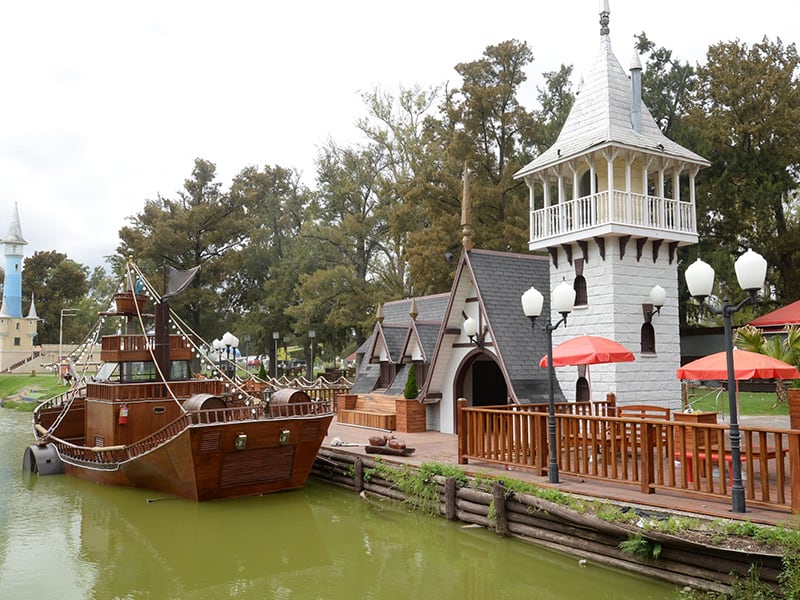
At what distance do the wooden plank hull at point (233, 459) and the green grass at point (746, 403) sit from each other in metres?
11.0

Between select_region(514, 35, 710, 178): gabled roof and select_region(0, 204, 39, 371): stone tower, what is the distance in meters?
64.4

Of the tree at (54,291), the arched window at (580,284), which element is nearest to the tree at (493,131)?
the arched window at (580,284)

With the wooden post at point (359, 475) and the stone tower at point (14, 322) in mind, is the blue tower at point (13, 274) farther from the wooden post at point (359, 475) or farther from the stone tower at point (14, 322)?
the wooden post at point (359, 475)

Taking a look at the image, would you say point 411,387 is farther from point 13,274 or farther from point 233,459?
point 13,274

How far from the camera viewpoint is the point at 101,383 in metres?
Result: 16.1

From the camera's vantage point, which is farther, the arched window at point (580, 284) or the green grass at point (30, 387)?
the green grass at point (30, 387)

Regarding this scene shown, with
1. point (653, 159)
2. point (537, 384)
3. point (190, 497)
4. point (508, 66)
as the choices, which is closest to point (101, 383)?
point (190, 497)

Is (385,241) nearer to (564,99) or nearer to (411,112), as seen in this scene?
(411,112)

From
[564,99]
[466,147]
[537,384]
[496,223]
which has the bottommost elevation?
[537,384]

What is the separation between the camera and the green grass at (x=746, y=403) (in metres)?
19.8

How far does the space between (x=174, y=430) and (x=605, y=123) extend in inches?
457

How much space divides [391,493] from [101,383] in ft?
25.8

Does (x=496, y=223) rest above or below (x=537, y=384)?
above

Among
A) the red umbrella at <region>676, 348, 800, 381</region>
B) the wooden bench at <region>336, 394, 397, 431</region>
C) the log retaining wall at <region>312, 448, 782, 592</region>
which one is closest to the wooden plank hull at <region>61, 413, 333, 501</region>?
the log retaining wall at <region>312, 448, 782, 592</region>
